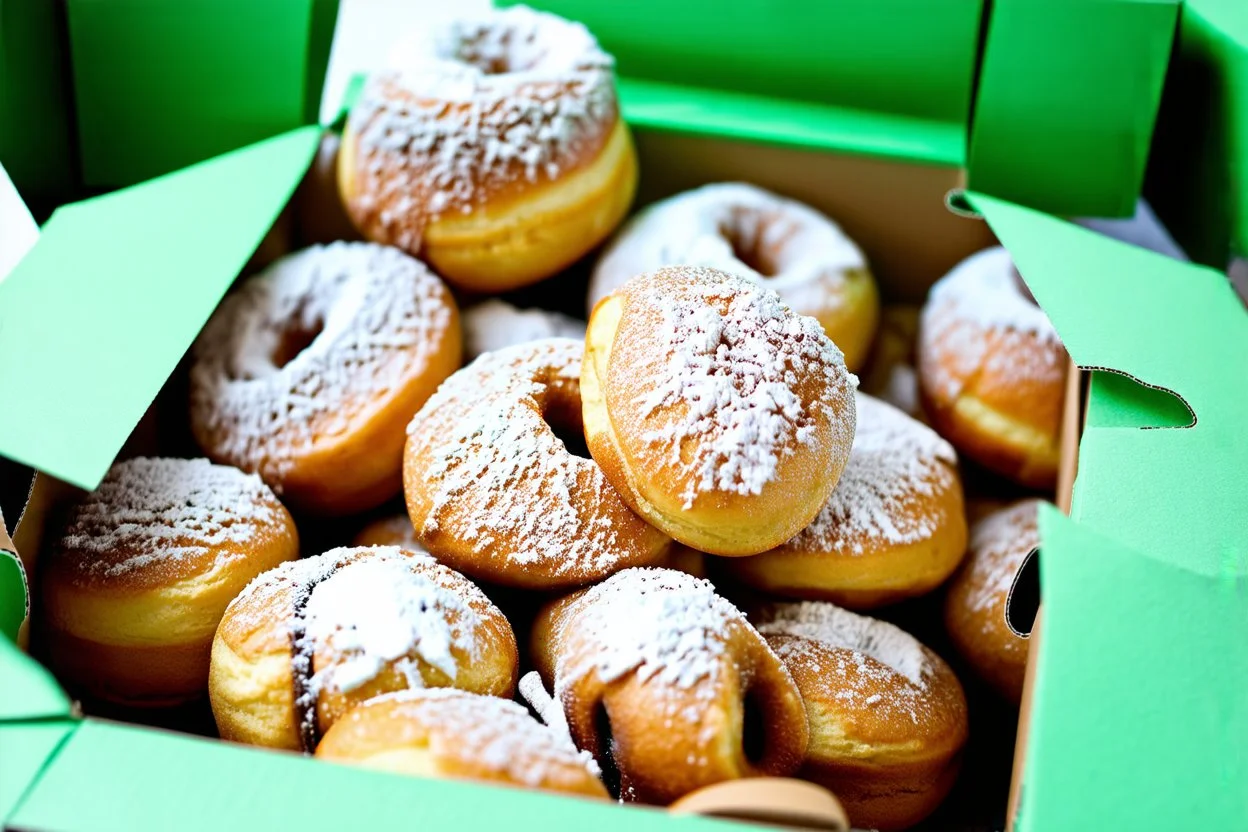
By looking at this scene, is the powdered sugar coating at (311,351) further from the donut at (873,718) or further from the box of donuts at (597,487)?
the donut at (873,718)

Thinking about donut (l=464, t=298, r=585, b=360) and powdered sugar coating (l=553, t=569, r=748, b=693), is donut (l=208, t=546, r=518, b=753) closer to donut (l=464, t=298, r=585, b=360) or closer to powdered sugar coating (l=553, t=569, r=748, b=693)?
powdered sugar coating (l=553, t=569, r=748, b=693)

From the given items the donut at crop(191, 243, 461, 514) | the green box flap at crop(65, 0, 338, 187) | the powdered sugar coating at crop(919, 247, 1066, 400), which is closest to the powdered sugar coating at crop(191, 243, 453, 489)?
the donut at crop(191, 243, 461, 514)

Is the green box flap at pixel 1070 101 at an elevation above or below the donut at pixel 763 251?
above

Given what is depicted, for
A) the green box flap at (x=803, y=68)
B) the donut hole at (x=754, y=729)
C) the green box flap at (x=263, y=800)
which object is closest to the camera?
the green box flap at (x=263, y=800)

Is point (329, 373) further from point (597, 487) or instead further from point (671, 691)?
point (671, 691)

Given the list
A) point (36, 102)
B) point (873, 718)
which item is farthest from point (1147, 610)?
point (36, 102)

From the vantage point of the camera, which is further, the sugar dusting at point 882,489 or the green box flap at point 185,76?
the green box flap at point 185,76

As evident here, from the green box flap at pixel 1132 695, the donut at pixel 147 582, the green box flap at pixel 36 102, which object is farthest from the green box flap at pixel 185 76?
the green box flap at pixel 1132 695

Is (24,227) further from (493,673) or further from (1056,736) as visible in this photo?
(1056,736)
